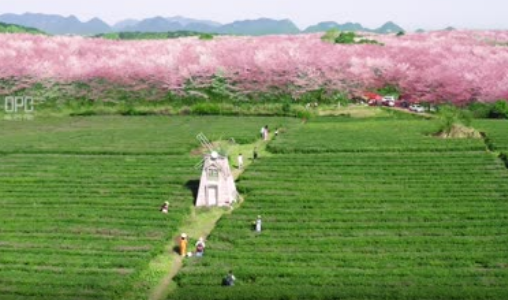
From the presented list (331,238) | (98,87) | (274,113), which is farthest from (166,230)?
(98,87)

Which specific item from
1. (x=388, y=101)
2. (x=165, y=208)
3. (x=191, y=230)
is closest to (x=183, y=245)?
(x=191, y=230)

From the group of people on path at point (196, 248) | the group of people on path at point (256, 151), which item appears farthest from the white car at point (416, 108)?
the group of people on path at point (196, 248)

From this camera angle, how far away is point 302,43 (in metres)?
93.8

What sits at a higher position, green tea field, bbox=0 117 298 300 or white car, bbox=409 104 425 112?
white car, bbox=409 104 425 112

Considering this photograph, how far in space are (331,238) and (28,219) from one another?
16.9 m

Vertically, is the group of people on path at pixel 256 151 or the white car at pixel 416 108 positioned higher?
the white car at pixel 416 108

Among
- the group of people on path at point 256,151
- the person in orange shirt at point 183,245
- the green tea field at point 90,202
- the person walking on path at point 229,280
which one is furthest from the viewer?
Result: the group of people on path at point 256,151

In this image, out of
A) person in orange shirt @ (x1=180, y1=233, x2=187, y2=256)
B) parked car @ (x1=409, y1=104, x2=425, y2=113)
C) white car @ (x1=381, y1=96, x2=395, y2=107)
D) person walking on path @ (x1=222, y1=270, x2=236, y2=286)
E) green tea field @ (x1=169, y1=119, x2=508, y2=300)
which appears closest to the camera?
green tea field @ (x1=169, y1=119, x2=508, y2=300)

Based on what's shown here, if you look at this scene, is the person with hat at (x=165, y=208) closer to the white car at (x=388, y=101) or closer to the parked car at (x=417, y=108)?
the parked car at (x=417, y=108)

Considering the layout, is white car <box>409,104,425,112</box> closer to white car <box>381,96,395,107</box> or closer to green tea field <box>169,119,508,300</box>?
white car <box>381,96,395,107</box>

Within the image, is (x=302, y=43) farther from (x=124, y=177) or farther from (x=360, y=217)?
(x=360, y=217)

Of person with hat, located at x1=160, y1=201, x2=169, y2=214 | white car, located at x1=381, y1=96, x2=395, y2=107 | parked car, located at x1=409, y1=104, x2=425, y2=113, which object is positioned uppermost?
white car, located at x1=381, y1=96, x2=395, y2=107

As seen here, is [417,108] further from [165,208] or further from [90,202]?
[90,202]

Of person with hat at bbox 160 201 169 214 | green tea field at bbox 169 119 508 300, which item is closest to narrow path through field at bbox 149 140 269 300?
green tea field at bbox 169 119 508 300
